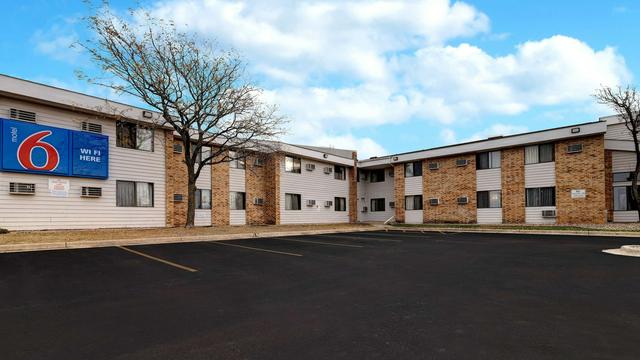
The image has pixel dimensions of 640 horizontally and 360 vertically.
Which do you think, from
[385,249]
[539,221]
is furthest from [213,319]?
[539,221]

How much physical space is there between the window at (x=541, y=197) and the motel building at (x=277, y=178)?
0.07 m

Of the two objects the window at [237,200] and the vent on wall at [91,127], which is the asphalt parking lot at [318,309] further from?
the window at [237,200]

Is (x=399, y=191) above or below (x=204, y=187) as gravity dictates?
below

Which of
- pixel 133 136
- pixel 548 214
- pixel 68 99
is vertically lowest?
pixel 548 214

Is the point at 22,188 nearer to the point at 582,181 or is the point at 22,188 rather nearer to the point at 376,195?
the point at 376,195

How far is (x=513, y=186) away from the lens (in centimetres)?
2647

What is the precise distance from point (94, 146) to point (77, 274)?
12482mm

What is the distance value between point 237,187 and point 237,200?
906 mm

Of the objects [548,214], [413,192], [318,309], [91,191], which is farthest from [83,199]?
[548,214]

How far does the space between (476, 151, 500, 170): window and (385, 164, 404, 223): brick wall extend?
6689 mm

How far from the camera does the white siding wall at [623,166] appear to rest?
2423cm

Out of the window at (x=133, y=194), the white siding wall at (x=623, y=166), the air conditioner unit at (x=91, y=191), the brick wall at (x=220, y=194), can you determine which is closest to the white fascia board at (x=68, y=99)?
→ the window at (x=133, y=194)

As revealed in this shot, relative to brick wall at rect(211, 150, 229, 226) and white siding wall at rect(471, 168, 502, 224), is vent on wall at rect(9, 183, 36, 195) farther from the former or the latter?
white siding wall at rect(471, 168, 502, 224)

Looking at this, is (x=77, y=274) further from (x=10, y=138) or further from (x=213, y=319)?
(x=10, y=138)
